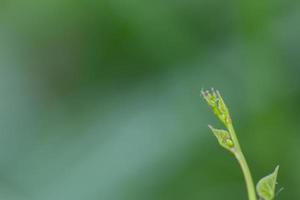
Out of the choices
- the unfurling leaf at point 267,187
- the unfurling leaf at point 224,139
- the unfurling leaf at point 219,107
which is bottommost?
the unfurling leaf at point 267,187

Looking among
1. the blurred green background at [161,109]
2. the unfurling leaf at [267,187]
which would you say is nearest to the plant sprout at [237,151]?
the unfurling leaf at [267,187]

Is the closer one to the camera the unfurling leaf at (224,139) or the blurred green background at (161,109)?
the unfurling leaf at (224,139)

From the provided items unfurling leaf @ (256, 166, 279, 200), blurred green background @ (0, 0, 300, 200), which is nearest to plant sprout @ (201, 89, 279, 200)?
unfurling leaf @ (256, 166, 279, 200)

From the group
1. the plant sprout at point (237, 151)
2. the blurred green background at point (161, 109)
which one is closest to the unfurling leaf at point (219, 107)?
the plant sprout at point (237, 151)

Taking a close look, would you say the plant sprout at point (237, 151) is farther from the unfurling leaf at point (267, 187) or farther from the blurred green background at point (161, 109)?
the blurred green background at point (161, 109)

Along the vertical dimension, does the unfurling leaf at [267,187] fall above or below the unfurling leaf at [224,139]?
below

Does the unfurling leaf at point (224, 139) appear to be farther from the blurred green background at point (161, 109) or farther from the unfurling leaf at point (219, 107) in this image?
the blurred green background at point (161, 109)

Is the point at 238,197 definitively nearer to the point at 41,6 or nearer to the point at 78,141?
the point at 78,141
